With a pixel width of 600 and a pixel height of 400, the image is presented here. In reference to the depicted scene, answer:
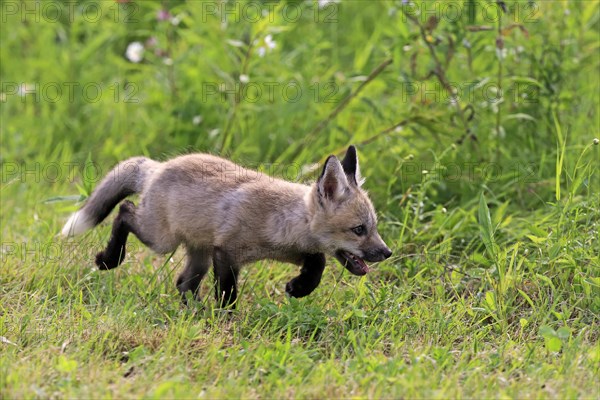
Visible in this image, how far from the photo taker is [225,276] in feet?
18.1

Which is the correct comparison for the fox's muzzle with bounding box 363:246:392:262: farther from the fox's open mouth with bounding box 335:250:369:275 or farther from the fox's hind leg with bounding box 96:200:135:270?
Answer: the fox's hind leg with bounding box 96:200:135:270

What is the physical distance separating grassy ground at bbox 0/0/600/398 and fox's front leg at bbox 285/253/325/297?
96 millimetres

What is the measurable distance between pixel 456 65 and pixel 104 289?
129 inches

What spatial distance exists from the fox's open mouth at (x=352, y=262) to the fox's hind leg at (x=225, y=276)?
62cm

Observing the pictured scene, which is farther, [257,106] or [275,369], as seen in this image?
[257,106]

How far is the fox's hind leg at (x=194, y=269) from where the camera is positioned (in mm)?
5906

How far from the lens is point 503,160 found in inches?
279

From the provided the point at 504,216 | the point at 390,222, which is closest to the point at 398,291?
the point at 390,222

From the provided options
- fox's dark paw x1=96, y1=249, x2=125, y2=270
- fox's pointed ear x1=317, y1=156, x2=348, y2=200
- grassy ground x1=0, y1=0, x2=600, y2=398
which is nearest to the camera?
grassy ground x1=0, y1=0, x2=600, y2=398

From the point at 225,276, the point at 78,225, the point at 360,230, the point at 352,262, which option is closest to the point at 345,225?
the point at 360,230

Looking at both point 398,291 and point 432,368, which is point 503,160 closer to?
point 398,291

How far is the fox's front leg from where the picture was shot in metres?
5.60

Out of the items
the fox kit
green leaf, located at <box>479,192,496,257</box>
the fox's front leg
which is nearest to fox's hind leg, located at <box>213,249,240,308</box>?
the fox kit

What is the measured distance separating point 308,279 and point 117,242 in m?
1.24
